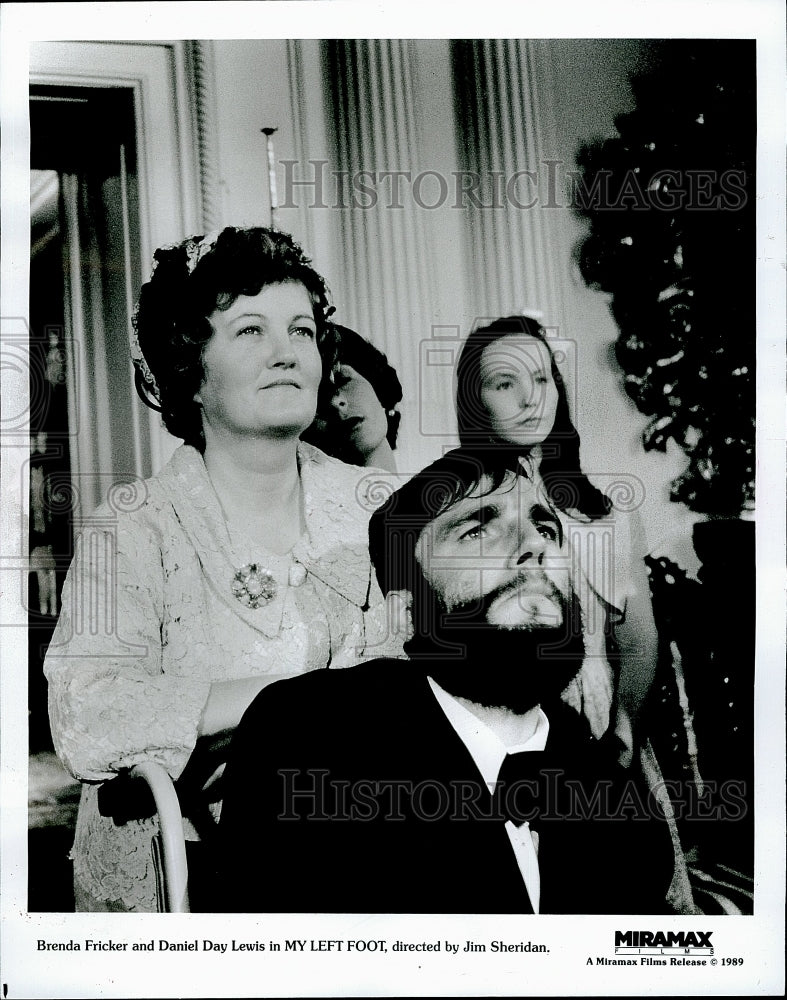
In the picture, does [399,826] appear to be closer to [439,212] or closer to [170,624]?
[170,624]

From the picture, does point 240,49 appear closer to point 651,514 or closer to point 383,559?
point 383,559

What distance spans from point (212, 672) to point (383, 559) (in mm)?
370

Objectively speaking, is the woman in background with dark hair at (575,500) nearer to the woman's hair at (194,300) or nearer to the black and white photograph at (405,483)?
the black and white photograph at (405,483)

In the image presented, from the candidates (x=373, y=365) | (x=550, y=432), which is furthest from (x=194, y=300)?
(x=550, y=432)

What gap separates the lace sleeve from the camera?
1.68 meters

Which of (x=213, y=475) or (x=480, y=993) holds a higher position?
(x=213, y=475)

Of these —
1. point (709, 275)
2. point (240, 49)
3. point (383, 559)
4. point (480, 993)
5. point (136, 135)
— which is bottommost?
point (480, 993)

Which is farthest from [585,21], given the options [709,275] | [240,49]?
[240,49]

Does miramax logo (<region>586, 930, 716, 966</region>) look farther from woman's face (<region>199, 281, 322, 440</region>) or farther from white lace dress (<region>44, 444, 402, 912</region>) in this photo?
woman's face (<region>199, 281, 322, 440</region>)

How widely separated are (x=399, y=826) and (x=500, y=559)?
524mm

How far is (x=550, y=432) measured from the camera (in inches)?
68.1

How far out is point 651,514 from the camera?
1.73 metres

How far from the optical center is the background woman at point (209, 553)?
1685 mm

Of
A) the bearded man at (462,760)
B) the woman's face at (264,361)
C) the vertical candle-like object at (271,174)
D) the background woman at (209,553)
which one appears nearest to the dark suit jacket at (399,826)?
the bearded man at (462,760)
